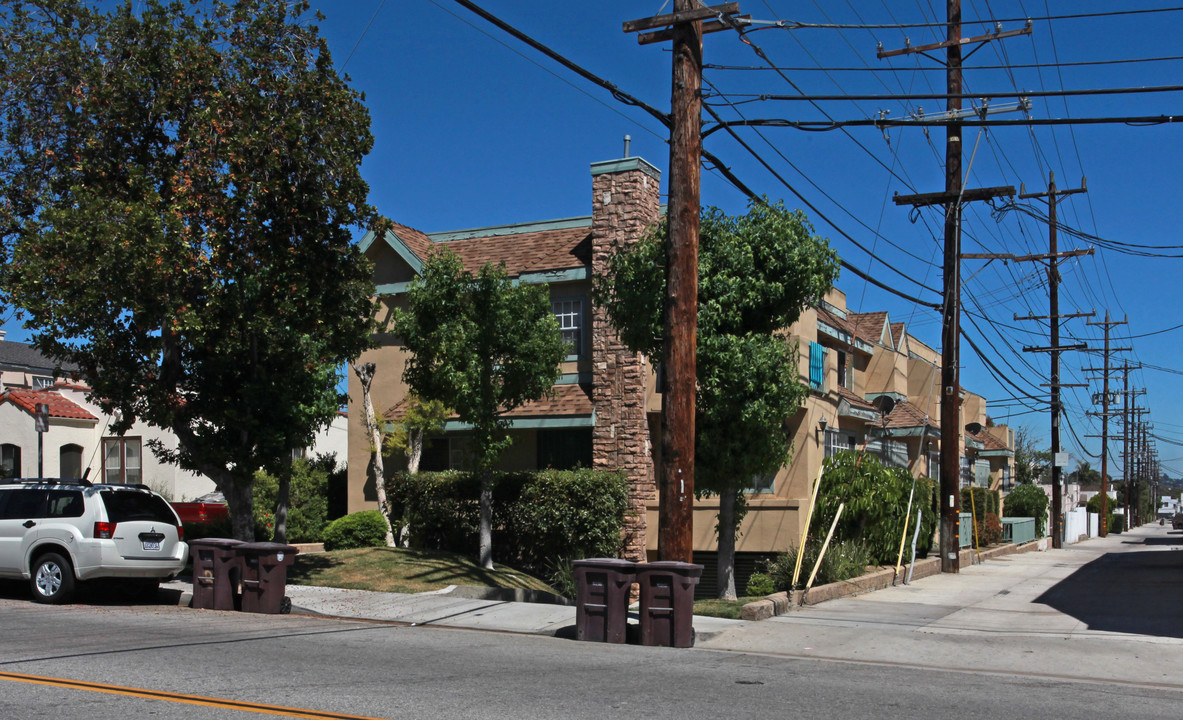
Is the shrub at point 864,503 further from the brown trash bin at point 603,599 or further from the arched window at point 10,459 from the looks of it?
the arched window at point 10,459

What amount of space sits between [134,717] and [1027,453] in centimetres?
9404

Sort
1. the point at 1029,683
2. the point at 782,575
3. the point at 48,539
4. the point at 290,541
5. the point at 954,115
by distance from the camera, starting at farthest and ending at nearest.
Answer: the point at 290,541 → the point at 954,115 → the point at 782,575 → the point at 48,539 → the point at 1029,683

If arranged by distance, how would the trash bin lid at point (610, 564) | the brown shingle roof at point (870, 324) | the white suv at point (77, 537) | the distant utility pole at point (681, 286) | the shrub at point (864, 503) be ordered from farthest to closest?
1. the brown shingle roof at point (870, 324)
2. the shrub at point (864, 503)
3. the white suv at point (77, 537)
4. the distant utility pole at point (681, 286)
5. the trash bin lid at point (610, 564)

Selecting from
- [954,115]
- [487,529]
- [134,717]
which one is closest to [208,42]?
[487,529]

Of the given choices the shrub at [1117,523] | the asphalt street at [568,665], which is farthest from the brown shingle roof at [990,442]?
the asphalt street at [568,665]

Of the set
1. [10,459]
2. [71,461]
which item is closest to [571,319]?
[71,461]

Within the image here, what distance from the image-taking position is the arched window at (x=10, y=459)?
32.5 m

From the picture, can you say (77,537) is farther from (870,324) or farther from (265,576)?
(870,324)

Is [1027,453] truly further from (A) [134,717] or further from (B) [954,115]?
(A) [134,717]

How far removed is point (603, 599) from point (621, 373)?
35.3ft

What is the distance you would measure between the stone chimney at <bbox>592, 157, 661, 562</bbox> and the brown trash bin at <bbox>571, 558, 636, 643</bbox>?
9864 mm

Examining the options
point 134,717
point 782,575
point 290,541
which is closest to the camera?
point 134,717

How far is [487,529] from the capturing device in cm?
2092

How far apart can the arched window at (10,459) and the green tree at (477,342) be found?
19.2 metres
